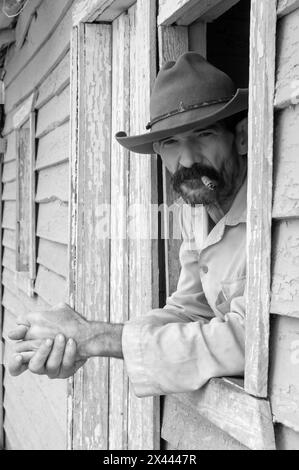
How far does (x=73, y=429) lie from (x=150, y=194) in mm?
1205

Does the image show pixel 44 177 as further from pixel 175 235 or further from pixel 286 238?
pixel 286 238

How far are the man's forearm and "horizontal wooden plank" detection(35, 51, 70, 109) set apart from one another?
199 centimetres

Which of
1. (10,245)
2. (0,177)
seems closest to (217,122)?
(10,245)

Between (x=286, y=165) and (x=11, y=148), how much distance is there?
16.7ft

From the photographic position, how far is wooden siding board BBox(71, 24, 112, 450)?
9.04 feet

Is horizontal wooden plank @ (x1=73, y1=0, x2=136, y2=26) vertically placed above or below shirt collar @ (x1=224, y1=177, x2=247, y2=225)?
above

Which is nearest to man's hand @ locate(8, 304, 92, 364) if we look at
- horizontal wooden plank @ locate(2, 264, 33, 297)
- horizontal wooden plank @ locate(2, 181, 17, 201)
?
horizontal wooden plank @ locate(2, 264, 33, 297)

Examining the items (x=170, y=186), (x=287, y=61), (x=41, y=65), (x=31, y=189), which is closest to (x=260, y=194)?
(x=287, y=61)

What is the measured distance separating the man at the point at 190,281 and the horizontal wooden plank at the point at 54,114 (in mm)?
1533

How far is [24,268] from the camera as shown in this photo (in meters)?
5.56

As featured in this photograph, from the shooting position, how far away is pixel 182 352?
170cm

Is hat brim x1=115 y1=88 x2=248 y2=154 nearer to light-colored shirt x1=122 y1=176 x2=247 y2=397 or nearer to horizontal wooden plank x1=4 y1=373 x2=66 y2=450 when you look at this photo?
light-colored shirt x1=122 y1=176 x2=247 y2=397

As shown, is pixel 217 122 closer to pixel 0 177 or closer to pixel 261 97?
pixel 261 97

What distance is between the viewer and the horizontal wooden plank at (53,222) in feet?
11.8
